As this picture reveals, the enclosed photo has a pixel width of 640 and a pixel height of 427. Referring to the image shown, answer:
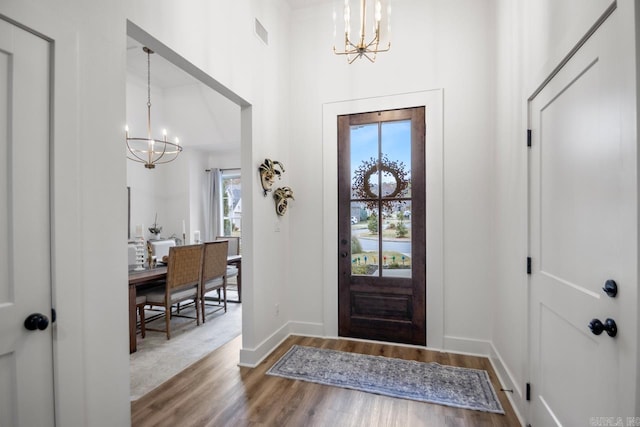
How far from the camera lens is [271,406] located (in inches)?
85.6

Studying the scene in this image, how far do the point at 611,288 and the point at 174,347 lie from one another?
137 inches

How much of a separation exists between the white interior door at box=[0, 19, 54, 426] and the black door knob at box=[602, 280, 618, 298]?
7.23 ft

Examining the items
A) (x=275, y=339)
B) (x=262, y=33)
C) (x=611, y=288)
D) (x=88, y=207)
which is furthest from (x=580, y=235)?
(x=262, y=33)

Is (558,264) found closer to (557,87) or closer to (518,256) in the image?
(518,256)

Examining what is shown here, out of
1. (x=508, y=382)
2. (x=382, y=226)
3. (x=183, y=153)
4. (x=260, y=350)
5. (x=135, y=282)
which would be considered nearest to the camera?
(x=508, y=382)

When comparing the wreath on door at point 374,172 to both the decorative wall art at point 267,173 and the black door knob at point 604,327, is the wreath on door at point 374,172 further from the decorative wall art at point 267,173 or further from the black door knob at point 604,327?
the black door knob at point 604,327

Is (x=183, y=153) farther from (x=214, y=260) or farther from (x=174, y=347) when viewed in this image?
(x=174, y=347)

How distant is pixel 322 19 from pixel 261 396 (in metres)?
3.72

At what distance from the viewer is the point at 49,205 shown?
4.26 ft

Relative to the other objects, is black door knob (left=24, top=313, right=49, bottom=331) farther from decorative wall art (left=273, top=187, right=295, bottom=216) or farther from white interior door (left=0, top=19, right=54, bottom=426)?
decorative wall art (left=273, top=187, right=295, bottom=216)

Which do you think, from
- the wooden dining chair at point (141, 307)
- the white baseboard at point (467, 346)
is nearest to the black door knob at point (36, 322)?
the wooden dining chair at point (141, 307)

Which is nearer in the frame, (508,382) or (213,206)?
(508,382)

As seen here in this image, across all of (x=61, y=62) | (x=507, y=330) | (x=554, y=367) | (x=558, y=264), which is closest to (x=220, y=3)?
(x=61, y=62)

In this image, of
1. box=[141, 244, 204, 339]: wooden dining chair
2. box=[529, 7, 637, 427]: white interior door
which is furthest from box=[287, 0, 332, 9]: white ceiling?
box=[141, 244, 204, 339]: wooden dining chair
